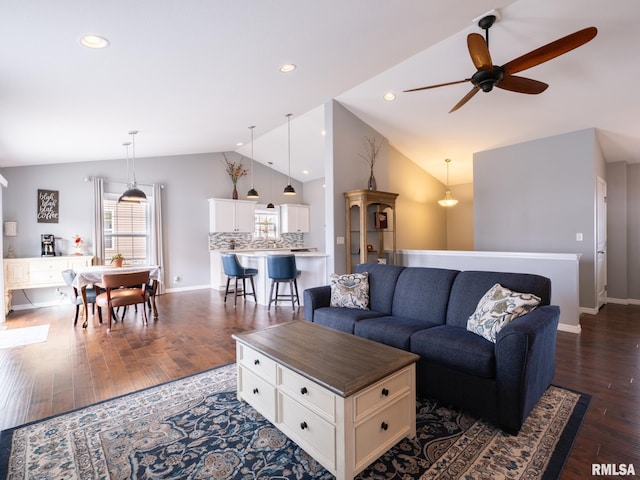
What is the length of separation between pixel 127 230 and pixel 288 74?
5.20 m

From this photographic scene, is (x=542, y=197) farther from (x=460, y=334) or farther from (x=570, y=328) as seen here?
(x=460, y=334)

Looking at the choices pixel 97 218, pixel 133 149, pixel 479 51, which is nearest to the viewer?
pixel 479 51

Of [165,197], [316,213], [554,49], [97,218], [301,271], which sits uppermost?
[554,49]

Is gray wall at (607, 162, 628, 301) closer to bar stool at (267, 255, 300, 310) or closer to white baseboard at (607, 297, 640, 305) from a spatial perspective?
white baseboard at (607, 297, 640, 305)

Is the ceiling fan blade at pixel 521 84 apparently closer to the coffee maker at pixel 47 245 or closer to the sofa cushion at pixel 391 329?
the sofa cushion at pixel 391 329

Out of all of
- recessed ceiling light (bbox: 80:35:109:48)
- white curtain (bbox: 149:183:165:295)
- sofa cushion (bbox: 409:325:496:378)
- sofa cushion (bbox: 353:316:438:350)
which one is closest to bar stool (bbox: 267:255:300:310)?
sofa cushion (bbox: 353:316:438:350)

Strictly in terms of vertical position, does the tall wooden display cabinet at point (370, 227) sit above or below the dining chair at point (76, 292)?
above

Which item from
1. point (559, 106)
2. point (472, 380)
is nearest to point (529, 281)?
point (472, 380)

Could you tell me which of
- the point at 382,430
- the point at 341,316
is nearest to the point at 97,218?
the point at 341,316

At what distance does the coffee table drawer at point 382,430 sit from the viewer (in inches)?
65.5

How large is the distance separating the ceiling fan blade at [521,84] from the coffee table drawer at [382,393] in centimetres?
248

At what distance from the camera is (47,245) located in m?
5.81

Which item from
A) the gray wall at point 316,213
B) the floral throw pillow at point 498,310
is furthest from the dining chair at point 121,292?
the gray wall at point 316,213

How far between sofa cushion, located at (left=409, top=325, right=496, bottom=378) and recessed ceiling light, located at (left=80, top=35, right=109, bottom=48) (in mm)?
3215
